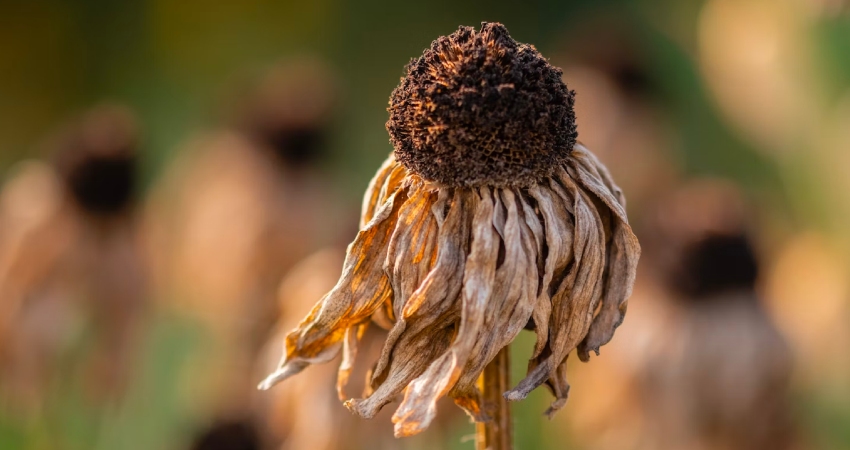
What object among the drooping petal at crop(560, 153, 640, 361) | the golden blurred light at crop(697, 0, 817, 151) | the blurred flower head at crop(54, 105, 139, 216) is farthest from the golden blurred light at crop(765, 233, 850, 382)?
the blurred flower head at crop(54, 105, 139, 216)

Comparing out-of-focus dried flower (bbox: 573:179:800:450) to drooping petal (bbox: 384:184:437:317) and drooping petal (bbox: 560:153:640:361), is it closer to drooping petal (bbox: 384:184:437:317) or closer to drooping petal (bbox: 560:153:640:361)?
drooping petal (bbox: 560:153:640:361)

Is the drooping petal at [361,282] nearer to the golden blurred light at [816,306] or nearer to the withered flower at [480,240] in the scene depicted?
the withered flower at [480,240]

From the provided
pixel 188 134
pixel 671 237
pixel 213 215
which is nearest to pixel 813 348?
pixel 671 237

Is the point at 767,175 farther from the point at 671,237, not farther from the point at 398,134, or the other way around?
the point at 398,134

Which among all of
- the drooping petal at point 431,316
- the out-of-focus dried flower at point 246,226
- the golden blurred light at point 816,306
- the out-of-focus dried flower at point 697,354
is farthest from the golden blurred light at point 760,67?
the drooping petal at point 431,316

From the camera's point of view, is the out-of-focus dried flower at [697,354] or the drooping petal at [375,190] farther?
the out-of-focus dried flower at [697,354]

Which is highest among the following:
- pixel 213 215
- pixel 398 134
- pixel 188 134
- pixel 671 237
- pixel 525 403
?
→ pixel 398 134

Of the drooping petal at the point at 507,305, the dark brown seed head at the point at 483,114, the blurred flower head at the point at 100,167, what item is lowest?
the blurred flower head at the point at 100,167

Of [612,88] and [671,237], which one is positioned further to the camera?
[612,88]
